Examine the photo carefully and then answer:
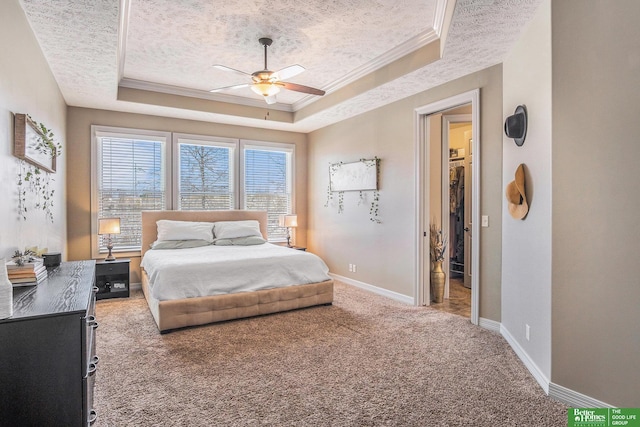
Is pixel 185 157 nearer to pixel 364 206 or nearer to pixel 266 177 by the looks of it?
pixel 266 177

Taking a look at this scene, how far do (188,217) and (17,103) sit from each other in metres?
3.35

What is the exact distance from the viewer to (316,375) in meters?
2.70

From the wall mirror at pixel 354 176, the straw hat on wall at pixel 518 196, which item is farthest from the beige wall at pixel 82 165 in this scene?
the straw hat on wall at pixel 518 196

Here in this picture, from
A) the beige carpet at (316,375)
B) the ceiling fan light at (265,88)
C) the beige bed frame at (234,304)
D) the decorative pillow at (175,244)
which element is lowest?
the beige carpet at (316,375)

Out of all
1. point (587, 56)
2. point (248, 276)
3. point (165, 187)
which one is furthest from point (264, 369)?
point (165, 187)

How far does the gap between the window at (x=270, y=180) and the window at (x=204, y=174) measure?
10.9 inches

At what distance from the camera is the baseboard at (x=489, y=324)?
3600 mm

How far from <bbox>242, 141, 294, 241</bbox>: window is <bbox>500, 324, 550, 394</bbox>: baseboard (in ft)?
14.1

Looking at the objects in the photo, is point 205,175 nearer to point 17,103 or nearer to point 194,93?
point 194,93

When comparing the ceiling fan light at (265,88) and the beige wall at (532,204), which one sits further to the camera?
the ceiling fan light at (265,88)

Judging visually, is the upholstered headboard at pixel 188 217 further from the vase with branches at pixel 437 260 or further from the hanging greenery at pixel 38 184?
the vase with branches at pixel 437 260

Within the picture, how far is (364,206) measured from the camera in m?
5.46

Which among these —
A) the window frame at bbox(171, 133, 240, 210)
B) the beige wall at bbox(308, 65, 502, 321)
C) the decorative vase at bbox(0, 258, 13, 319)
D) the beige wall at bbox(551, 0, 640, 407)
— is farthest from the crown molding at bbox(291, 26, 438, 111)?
the decorative vase at bbox(0, 258, 13, 319)

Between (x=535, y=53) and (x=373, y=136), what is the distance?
270 cm
